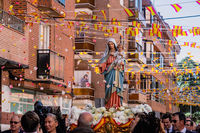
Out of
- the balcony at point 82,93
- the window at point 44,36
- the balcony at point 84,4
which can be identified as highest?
the balcony at point 84,4

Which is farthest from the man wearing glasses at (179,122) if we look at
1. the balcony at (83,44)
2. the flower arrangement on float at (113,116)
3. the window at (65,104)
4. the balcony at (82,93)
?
the balcony at (83,44)

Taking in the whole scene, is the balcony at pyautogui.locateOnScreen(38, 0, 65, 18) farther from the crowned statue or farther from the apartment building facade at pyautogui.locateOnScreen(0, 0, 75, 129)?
the crowned statue

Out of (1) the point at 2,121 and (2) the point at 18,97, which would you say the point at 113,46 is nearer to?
(1) the point at 2,121

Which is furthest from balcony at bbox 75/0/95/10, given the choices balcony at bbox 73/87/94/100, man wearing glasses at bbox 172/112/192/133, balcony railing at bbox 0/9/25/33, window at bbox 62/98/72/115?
man wearing glasses at bbox 172/112/192/133

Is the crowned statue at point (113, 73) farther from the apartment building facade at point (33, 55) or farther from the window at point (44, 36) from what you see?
the window at point (44, 36)

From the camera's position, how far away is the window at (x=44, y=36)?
22.6 metres

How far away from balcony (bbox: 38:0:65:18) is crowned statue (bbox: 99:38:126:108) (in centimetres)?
826

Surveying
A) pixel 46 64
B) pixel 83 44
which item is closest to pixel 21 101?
pixel 46 64

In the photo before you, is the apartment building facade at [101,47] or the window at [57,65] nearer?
the window at [57,65]

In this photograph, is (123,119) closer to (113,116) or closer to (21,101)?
(113,116)

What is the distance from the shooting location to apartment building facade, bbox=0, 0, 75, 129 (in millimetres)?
17984

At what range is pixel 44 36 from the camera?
2300 cm

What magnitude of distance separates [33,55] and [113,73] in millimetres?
8765

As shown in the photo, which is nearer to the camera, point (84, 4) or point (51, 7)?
point (51, 7)
